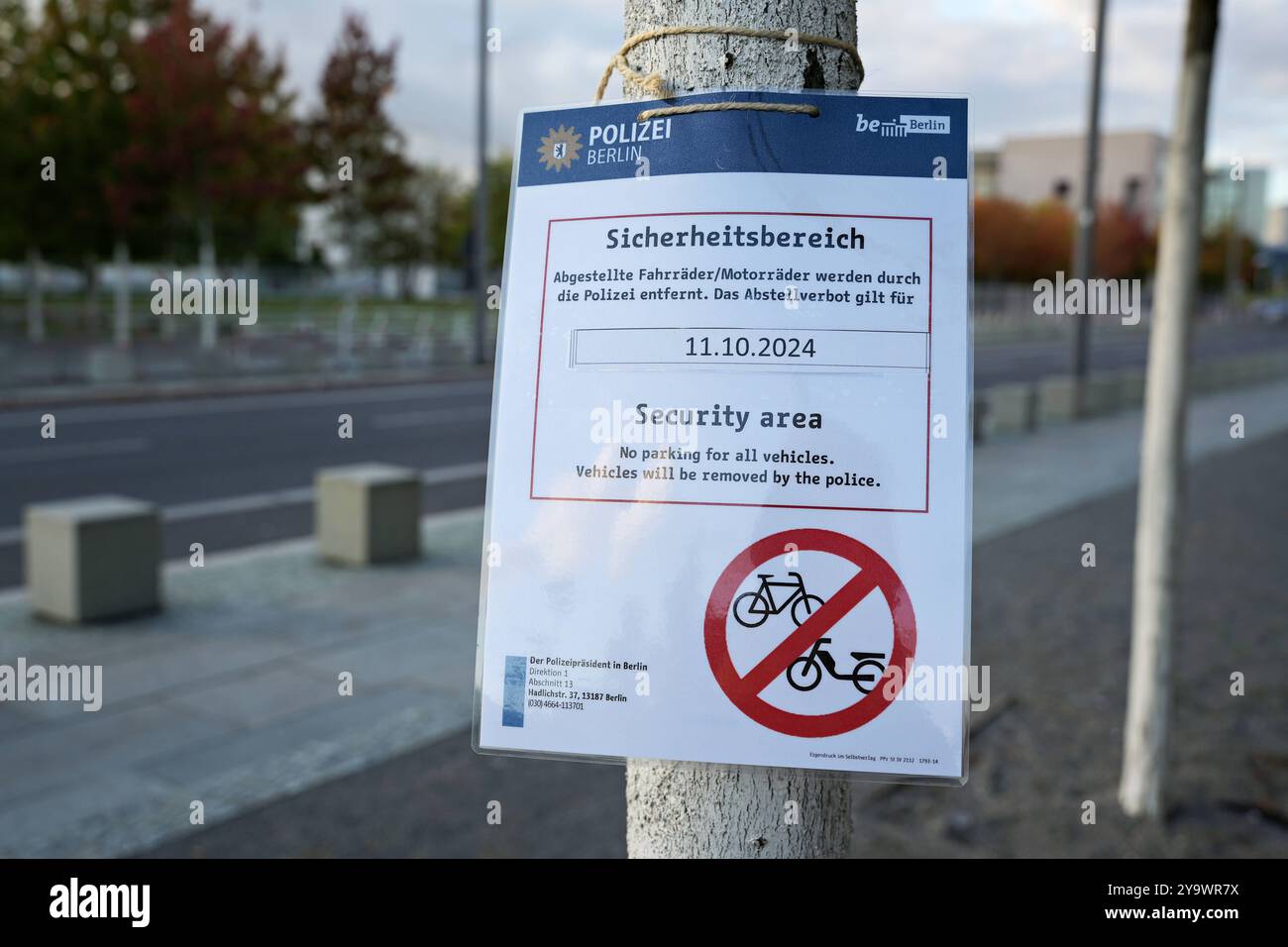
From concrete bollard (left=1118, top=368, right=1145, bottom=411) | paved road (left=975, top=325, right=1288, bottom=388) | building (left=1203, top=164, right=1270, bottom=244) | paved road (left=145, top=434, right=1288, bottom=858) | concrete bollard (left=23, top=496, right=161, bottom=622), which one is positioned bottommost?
paved road (left=145, top=434, right=1288, bottom=858)

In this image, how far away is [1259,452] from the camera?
580 inches

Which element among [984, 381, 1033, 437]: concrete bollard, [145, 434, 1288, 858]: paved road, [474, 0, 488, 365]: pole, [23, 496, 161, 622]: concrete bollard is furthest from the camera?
[474, 0, 488, 365]: pole

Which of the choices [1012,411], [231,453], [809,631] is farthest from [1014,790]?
[1012,411]

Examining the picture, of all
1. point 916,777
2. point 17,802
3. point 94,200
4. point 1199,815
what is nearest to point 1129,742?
point 1199,815

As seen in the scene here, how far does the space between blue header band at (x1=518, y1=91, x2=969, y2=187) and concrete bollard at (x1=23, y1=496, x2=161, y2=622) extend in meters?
6.07

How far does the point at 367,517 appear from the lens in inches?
317

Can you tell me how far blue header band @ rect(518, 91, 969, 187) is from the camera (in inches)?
52.4

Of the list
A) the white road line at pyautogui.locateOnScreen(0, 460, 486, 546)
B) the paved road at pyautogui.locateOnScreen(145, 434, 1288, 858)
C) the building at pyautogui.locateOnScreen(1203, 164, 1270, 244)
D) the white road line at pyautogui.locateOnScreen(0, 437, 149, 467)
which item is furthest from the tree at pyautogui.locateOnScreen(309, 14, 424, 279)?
the building at pyautogui.locateOnScreen(1203, 164, 1270, 244)

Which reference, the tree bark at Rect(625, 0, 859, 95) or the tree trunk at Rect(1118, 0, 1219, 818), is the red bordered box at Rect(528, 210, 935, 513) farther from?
the tree trunk at Rect(1118, 0, 1219, 818)

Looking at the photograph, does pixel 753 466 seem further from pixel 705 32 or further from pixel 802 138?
pixel 705 32

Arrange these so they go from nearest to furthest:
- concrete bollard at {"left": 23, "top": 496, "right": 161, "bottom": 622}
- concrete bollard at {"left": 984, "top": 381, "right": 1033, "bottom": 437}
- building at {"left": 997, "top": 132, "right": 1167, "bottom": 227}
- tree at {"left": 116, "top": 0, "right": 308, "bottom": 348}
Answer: concrete bollard at {"left": 23, "top": 496, "right": 161, "bottom": 622}, concrete bollard at {"left": 984, "top": 381, "right": 1033, "bottom": 437}, tree at {"left": 116, "top": 0, "right": 308, "bottom": 348}, building at {"left": 997, "top": 132, "right": 1167, "bottom": 227}

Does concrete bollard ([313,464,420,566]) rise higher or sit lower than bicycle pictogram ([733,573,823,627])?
lower
